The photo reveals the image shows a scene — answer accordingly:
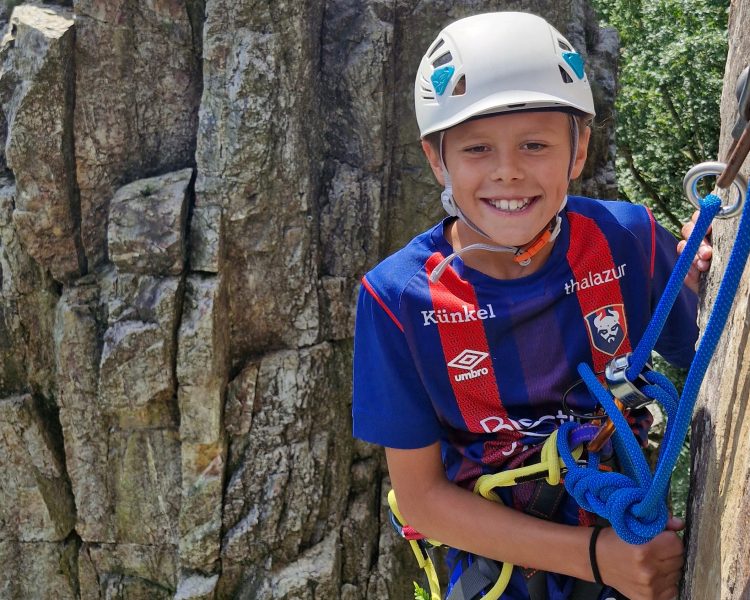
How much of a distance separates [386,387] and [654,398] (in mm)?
743

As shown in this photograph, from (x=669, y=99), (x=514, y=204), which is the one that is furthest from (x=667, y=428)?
(x=669, y=99)

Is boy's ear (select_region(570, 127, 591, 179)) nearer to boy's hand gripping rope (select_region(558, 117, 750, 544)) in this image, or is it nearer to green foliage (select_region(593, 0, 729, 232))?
boy's hand gripping rope (select_region(558, 117, 750, 544))

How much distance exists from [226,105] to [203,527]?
361 centimetres

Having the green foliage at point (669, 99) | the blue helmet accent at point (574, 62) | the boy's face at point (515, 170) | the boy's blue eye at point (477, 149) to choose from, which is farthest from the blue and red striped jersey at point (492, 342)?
the green foliage at point (669, 99)

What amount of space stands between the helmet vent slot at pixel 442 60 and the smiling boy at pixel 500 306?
42 mm

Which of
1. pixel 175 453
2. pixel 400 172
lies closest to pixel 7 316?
pixel 175 453

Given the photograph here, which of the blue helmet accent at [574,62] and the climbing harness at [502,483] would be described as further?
the blue helmet accent at [574,62]

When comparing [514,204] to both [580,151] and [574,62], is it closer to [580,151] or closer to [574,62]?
[580,151]

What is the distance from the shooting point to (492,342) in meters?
2.32

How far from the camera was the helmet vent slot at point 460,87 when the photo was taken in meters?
2.29

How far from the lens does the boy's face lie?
7.08 feet

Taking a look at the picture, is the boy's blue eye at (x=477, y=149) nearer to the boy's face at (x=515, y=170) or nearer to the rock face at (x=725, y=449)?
the boy's face at (x=515, y=170)

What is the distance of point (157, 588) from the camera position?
7.64m

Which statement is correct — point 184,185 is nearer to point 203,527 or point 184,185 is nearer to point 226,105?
point 226,105
